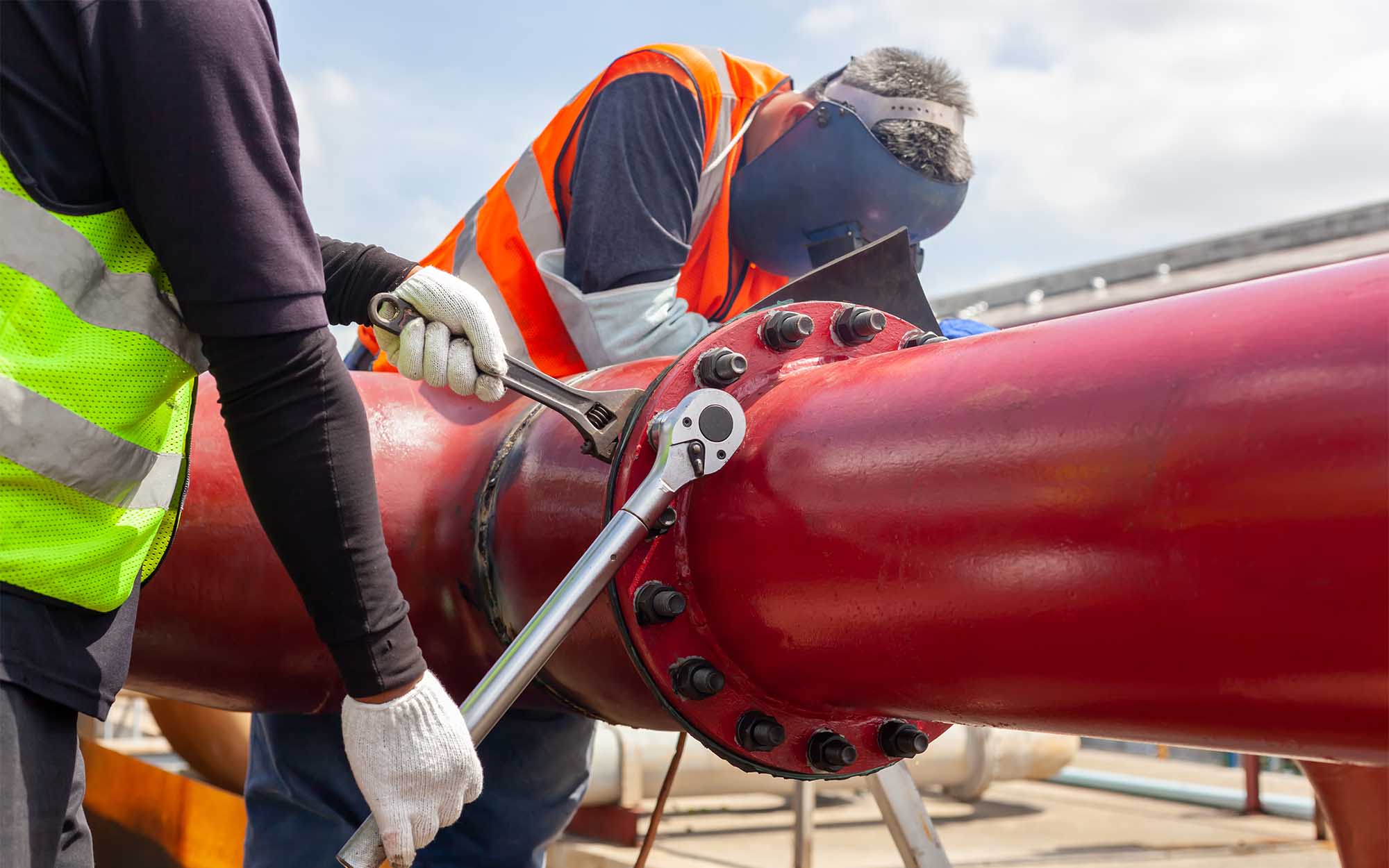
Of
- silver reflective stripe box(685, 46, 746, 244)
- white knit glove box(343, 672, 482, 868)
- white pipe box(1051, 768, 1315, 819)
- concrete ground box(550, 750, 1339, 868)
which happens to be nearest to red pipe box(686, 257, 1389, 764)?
white knit glove box(343, 672, 482, 868)

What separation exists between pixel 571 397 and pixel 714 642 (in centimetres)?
29

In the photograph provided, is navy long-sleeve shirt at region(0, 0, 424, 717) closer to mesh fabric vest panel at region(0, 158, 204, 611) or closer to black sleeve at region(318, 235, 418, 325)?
mesh fabric vest panel at region(0, 158, 204, 611)

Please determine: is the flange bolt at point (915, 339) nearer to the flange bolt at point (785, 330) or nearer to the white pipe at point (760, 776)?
the flange bolt at point (785, 330)

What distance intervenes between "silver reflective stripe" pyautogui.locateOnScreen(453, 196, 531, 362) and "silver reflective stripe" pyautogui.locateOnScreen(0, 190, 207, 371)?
2.92 ft

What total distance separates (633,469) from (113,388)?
1.44 ft

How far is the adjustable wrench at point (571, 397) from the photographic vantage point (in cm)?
124

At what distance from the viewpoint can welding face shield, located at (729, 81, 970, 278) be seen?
2186 millimetres

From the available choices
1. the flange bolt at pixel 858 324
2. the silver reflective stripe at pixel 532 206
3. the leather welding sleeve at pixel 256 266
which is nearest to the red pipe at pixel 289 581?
the flange bolt at pixel 858 324

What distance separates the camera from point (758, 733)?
46.0 inches

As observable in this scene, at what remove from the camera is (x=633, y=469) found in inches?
46.1

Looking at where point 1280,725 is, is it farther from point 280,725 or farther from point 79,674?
point 280,725

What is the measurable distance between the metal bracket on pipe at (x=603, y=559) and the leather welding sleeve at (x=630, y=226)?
2.57ft

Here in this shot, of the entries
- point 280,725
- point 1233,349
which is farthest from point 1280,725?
point 280,725

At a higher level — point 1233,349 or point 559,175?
point 1233,349
